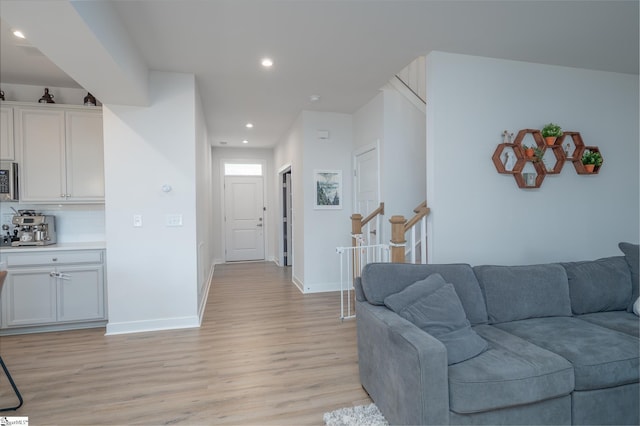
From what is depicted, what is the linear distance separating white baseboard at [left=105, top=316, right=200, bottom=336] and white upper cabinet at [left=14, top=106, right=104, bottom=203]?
1.42 meters

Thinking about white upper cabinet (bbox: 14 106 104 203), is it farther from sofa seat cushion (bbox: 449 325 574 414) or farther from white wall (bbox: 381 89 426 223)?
sofa seat cushion (bbox: 449 325 574 414)

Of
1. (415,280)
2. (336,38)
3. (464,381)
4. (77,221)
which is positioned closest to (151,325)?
(77,221)

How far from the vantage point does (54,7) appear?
5.59 ft

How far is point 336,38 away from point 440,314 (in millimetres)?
2363

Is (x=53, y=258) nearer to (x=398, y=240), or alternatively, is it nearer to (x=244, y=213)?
(x=398, y=240)

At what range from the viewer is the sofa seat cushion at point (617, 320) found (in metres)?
2.14

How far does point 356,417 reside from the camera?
1957 mm

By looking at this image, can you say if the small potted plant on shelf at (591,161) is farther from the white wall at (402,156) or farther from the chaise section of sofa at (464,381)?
the chaise section of sofa at (464,381)

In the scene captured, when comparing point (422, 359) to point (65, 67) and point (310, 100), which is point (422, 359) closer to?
point (65, 67)

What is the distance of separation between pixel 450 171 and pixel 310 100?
2.21 m

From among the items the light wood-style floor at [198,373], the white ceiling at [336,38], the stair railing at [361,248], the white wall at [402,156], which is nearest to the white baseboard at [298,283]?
the stair railing at [361,248]

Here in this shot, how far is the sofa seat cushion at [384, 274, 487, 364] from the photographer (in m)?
1.75

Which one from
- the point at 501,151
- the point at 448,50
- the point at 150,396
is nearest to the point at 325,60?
the point at 448,50

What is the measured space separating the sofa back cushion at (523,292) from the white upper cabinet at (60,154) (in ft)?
13.2
